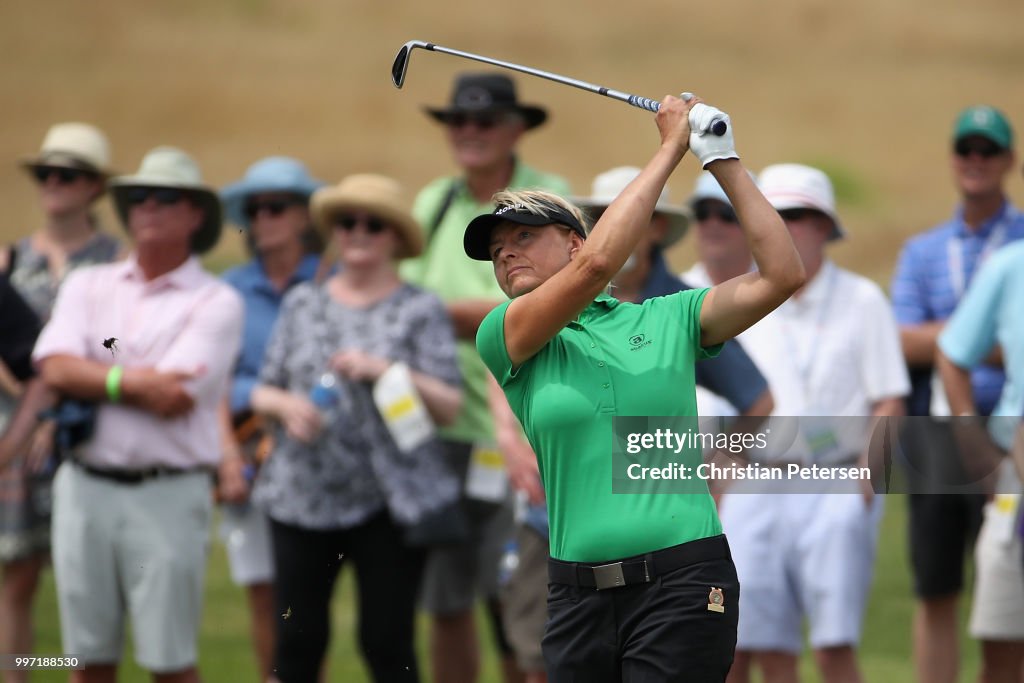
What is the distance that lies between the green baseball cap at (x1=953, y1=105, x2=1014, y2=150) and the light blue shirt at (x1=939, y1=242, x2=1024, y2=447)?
1395 mm

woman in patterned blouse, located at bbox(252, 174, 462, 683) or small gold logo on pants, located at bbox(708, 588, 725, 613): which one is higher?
woman in patterned blouse, located at bbox(252, 174, 462, 683)

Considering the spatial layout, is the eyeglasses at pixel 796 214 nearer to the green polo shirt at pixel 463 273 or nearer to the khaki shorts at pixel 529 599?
the green polo shirt at pixel 463 273

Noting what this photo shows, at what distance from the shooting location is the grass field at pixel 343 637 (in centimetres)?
791

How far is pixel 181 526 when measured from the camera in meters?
6.43

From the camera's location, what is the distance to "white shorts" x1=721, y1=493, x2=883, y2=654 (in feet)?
21.0

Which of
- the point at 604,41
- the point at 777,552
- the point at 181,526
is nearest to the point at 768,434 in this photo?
the point at 777,552

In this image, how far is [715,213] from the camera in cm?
682

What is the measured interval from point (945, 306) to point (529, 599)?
2475 mm

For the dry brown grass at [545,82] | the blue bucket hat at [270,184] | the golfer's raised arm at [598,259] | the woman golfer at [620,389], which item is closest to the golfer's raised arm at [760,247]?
the woman golfer at [620,389]

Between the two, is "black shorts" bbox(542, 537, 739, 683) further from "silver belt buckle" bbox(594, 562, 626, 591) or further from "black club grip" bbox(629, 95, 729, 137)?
"black club grip" bbox(629, 95, 729, 137)

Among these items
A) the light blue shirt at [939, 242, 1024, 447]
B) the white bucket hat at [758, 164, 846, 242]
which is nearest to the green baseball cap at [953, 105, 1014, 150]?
the white bucket hat at [758, 164, 846, 242]

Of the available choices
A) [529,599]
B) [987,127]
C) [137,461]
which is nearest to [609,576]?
[529,599]

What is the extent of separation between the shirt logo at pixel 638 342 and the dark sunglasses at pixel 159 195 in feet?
10.6

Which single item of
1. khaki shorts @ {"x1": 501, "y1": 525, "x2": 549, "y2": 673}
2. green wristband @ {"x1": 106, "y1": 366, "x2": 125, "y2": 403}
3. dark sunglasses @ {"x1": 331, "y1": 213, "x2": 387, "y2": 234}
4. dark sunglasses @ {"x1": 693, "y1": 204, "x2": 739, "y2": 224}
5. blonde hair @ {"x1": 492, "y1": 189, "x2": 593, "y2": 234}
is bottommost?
khaki shorts @ {"x1": 501, "y1": 525, "x2": 549, "y2": 673}
